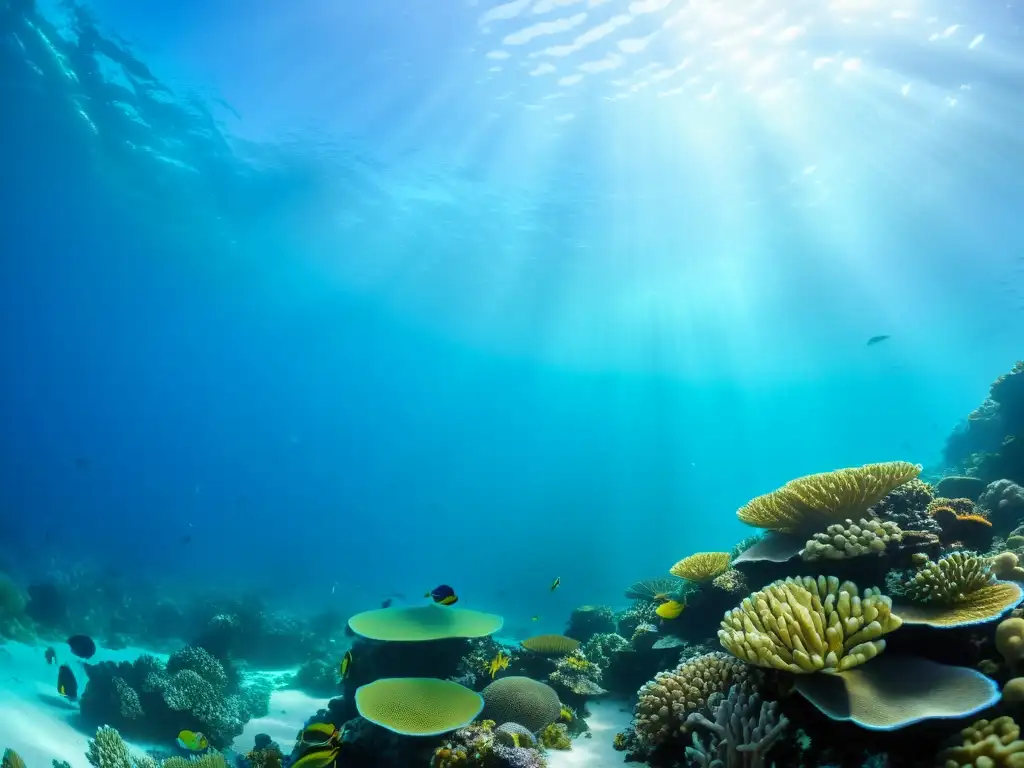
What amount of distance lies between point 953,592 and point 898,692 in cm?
124

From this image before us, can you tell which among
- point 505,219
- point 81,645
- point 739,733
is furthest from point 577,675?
point 505,219

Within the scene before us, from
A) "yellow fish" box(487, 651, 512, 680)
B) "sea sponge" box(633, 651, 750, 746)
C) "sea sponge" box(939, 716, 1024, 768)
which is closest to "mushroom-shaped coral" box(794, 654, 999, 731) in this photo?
"sea sponge" box(939, 716, 1024, 768)

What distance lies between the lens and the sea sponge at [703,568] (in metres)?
7.08

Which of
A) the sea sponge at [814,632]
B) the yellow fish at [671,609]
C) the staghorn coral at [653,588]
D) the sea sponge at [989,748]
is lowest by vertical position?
the sea sponge at [989,748]

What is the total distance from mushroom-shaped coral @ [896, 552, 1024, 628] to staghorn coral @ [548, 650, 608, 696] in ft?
16.9

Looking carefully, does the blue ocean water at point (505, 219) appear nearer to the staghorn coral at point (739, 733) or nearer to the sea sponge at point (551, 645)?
the sea sponge at point (551, 645)

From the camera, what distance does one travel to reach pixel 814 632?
12.0ft

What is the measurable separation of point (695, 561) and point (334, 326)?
71476 millimetres

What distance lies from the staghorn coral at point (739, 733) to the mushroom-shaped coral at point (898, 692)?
1.17 feet

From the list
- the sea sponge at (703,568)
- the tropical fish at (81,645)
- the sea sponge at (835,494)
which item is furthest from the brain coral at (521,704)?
the tropical fish at (81,645)

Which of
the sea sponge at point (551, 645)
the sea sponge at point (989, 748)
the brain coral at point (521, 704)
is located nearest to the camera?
the sea sponge at point (989, 748)

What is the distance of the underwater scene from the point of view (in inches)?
189

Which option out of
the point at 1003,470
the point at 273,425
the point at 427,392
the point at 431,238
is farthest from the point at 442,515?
the point at 1003,470

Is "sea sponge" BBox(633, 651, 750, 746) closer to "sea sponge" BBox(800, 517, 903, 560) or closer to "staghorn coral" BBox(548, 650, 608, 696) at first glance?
"sea sponge" BBox(800, 517, 903, 560)
